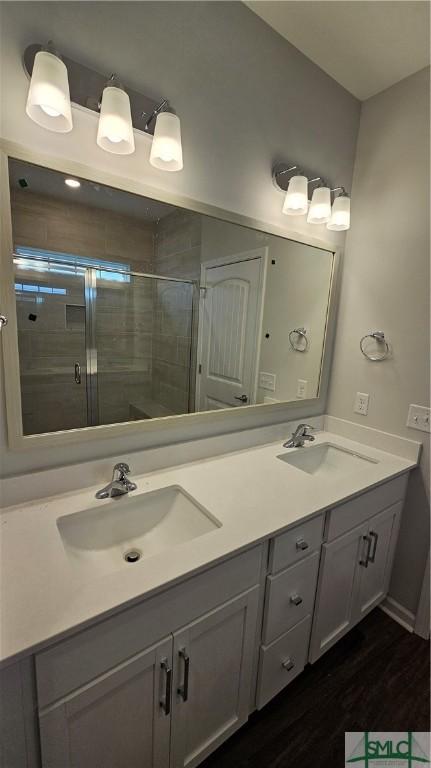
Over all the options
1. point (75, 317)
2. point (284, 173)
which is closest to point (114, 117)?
point (75, 317)

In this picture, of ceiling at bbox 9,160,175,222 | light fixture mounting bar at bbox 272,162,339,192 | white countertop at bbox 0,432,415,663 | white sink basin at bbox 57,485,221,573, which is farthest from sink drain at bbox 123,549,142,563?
light fixture mounting bar at bbox 272,162,339,192

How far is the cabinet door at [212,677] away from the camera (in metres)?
0.85

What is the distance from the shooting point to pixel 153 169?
1.11 metres

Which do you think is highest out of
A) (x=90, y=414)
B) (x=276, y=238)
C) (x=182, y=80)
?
(x=182, y=80)

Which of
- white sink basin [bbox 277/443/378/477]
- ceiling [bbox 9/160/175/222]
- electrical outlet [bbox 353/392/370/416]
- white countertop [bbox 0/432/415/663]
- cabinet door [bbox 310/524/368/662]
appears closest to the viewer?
white countertop [bbox 0/432/415/663]

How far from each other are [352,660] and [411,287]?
1.74 meters

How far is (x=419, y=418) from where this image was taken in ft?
4.97

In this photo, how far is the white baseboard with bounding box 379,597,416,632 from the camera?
159 cm

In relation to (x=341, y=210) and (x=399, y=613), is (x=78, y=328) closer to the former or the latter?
(x=341, y=210)

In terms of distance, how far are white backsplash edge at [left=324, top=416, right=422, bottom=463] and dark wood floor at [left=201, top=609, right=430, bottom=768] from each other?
0.91m

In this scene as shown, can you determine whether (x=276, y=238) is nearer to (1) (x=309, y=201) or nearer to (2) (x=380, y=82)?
(1) (x=309, y=201)

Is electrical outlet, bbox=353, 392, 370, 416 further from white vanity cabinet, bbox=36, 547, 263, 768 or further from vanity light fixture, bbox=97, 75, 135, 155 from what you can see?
vanity light fixture, bbox=97, 75, 135, 155

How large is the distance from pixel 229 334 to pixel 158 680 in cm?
121

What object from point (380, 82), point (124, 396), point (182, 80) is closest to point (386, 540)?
point (124, 396)
